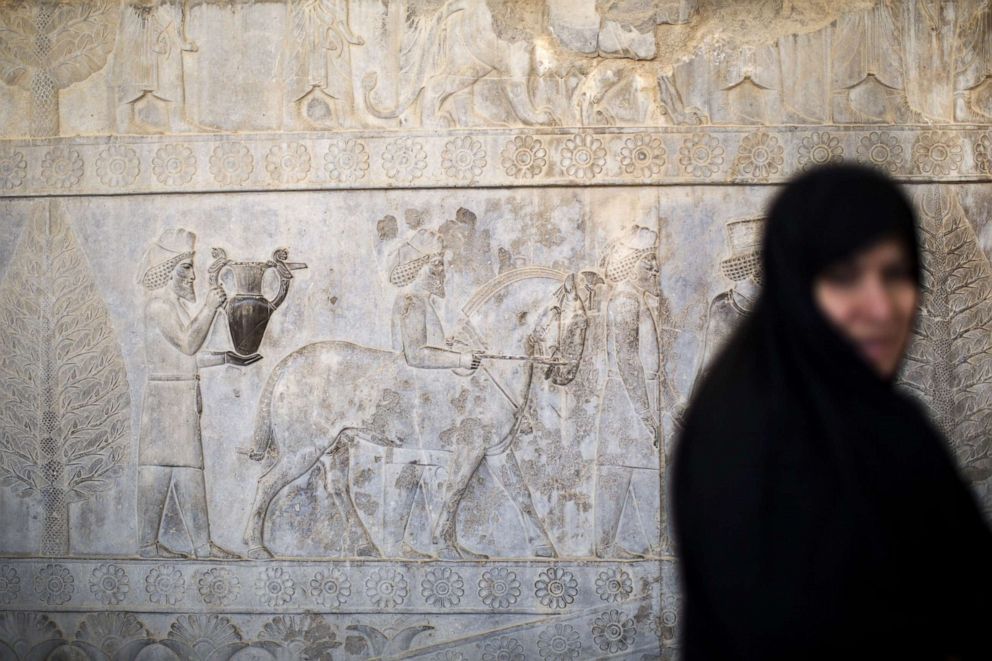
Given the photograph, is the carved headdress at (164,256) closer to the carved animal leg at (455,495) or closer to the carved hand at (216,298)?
the carved hand at (216,298)

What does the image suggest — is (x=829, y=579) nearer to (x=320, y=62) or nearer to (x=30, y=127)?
(x=320, y=62)

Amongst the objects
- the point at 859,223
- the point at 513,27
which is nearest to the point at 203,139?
the point at 513,27

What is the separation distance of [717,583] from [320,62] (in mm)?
4231

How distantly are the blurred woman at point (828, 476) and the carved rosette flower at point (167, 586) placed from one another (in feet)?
13.4

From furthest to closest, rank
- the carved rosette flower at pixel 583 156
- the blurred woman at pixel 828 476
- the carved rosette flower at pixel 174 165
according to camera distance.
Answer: the carved rosette flower at pixel 174 165, the carved rosette flower at pixel 583 156, the blurred woman at pixel 828 476

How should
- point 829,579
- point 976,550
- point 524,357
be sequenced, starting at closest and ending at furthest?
point 829,579 < point 976,550 < point 524,357

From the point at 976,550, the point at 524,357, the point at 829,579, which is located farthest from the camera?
the point at 524,357

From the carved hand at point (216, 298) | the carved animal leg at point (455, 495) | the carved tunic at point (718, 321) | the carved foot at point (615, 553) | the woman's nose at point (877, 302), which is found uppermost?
the carved hand at point (216, 298)

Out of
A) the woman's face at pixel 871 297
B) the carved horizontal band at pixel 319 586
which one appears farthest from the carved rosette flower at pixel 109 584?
the woman's face at pixel 871 297

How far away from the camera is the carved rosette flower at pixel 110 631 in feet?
17.0

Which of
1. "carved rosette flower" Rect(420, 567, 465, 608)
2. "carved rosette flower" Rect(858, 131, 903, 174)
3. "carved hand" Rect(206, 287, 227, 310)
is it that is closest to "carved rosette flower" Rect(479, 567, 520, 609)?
"carved rosette flower" Rect(420, 567, 465, 608)

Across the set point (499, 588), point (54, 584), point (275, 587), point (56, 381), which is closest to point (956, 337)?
point (499, 588)

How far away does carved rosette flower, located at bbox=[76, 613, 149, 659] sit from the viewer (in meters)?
5.17

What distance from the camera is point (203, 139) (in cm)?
525
